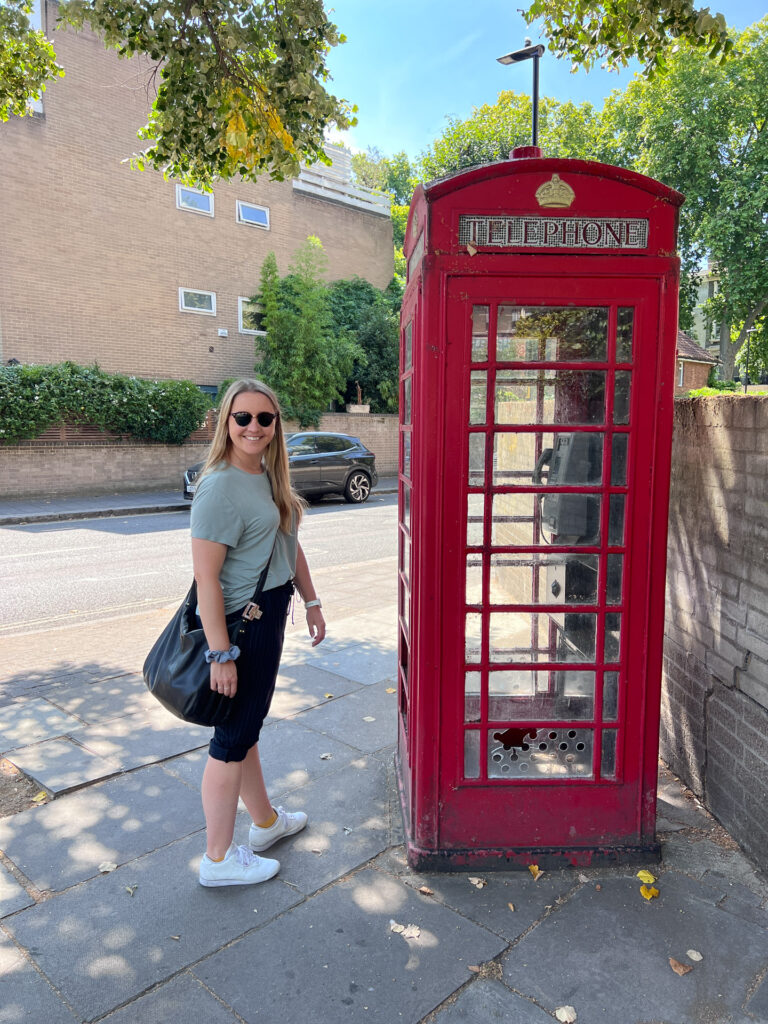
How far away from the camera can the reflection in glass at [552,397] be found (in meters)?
2.66

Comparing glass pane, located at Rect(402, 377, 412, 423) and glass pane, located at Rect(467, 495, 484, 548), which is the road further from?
glass pane, located at Rect(467, 495, 484, 548)

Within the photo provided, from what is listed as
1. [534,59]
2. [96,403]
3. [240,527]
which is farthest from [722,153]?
[240,527]

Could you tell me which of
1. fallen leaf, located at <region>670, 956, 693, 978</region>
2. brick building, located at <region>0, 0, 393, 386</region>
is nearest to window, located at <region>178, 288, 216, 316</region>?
brick building, located at <region>0, 0, 393, 386</region>

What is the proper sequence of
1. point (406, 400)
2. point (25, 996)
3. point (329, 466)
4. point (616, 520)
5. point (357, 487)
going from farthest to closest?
point (357, 487)
point (329, 466)
point (406, 400)
point (616, 520)
point (25, 996)

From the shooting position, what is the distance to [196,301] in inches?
842

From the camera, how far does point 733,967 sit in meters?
2.28

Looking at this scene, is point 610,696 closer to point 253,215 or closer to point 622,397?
point 622,397

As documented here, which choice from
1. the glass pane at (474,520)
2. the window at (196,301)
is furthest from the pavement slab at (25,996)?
the window at (196,301)

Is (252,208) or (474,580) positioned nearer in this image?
(474,580)

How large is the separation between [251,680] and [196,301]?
20645mm

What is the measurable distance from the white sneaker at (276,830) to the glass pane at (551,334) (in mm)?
2096

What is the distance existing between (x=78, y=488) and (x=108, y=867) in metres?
15.7

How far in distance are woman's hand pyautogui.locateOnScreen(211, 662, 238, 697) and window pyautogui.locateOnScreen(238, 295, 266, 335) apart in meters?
21.3

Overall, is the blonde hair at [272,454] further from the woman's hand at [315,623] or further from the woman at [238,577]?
the woman's hand at [315,623]
